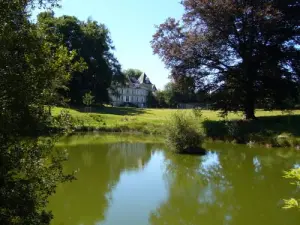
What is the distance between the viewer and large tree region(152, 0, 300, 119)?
1054 inches

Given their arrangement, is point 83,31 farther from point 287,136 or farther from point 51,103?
point 51,103

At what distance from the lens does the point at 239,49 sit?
2912 centimetres

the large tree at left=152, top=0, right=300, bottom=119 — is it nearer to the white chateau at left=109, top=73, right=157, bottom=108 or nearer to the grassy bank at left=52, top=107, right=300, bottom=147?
the grassy bank at left=52, top=107, right=300, bottom=147

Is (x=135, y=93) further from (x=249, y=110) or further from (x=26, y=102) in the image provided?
(x=26, y=102)

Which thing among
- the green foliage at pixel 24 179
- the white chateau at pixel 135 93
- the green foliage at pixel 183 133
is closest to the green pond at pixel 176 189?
the green foliage at pixel 183 133

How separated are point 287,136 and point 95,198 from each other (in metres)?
16.9

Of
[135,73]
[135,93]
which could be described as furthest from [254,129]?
[135,73]

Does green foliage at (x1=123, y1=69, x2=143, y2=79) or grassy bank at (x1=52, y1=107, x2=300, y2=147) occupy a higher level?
green foliage at (x1=123, y1=69, x2=143, y2=79)

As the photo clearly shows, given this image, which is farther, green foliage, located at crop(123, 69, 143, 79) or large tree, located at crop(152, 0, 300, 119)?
green foliage, located at crop(123, 69, 143, 79)

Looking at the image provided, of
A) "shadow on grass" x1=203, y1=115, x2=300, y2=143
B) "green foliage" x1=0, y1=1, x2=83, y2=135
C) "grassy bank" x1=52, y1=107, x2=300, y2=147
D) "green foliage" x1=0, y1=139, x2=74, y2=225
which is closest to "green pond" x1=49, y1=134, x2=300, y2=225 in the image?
"grassy bank" x1=52, y1=107, x2=300, y2=147

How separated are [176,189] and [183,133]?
6.94m

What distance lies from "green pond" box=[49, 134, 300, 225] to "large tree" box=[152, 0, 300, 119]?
308 inches

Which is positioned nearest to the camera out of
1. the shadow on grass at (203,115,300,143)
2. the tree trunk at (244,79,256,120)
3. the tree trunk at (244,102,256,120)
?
the shadow on grass at (203,115,300,143)

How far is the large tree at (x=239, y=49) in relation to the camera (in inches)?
1054
